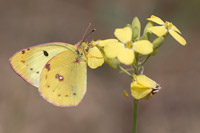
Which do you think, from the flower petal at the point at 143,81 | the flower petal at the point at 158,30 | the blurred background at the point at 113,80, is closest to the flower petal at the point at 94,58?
the flower petal at the point at 143,81

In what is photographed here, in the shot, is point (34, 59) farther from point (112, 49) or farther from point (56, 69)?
point (112, 49)

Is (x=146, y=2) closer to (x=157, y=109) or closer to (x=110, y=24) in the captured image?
(x=110, y=24)

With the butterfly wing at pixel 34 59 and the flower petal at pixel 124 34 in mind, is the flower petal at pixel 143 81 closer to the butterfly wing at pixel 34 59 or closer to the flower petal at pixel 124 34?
the flower petal at pixel 124 34

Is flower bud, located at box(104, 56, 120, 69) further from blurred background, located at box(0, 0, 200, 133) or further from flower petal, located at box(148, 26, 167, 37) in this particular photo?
blurred background, located at box(0, 0, 200, 133)

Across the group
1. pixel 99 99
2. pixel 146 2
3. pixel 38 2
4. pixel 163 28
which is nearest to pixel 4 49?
pixel 38 2

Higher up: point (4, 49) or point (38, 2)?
point (38, 2)

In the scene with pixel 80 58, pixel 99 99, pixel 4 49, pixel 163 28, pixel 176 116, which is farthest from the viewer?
pixel 4 49
